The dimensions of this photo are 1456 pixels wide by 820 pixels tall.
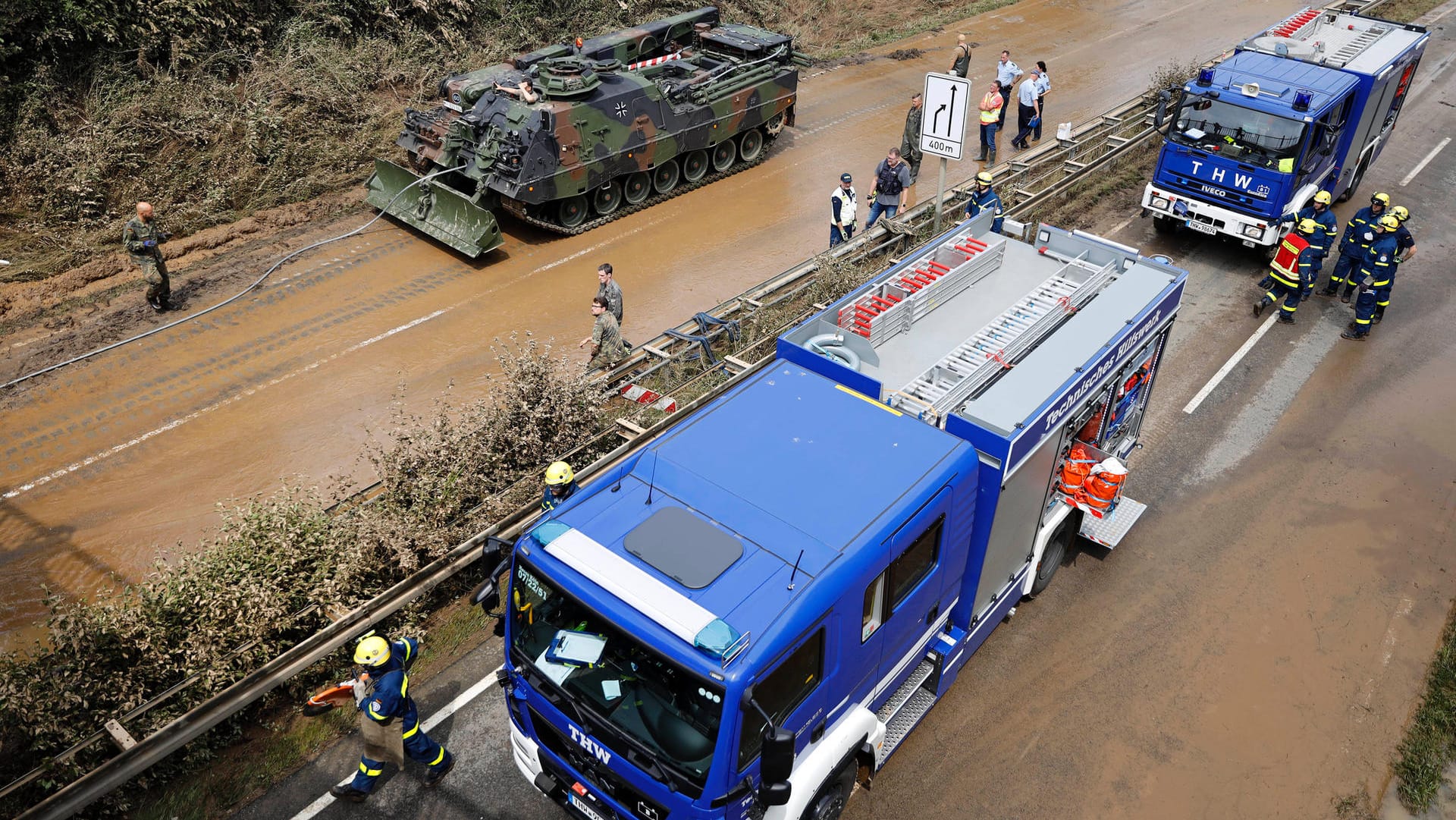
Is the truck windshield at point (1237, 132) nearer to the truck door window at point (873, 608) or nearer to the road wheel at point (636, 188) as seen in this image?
the road wheel at point (636, 188)

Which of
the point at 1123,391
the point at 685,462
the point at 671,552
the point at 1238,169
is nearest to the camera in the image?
the point at 671,552

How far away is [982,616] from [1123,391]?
244cm

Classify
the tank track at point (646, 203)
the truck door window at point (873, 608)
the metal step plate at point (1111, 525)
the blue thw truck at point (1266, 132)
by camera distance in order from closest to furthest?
the truck door window at point (873, 608)
the metal step plate at point (1111, 525)
the blue thw truck at point (1266, 132)
the tank track at point (646, 203)

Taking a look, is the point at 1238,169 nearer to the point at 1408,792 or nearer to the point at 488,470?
the point at 1408,792

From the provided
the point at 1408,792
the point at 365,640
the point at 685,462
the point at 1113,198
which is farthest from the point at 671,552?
the point at 1113,198

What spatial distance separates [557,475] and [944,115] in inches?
243

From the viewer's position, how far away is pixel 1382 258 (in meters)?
11.6

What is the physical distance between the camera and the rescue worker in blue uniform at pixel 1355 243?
11.8m

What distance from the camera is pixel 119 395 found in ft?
34.7

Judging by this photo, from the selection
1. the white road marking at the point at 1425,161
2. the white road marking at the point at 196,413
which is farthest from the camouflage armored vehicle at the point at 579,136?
the white road marking at the point at 1425,161

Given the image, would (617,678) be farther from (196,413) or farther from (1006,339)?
(196,413)

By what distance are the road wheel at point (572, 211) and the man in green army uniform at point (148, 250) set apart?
16.9 feet

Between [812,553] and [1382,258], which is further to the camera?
[1382,258]

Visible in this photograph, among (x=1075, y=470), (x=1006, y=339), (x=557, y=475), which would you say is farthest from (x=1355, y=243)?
(x=557, y=475)
